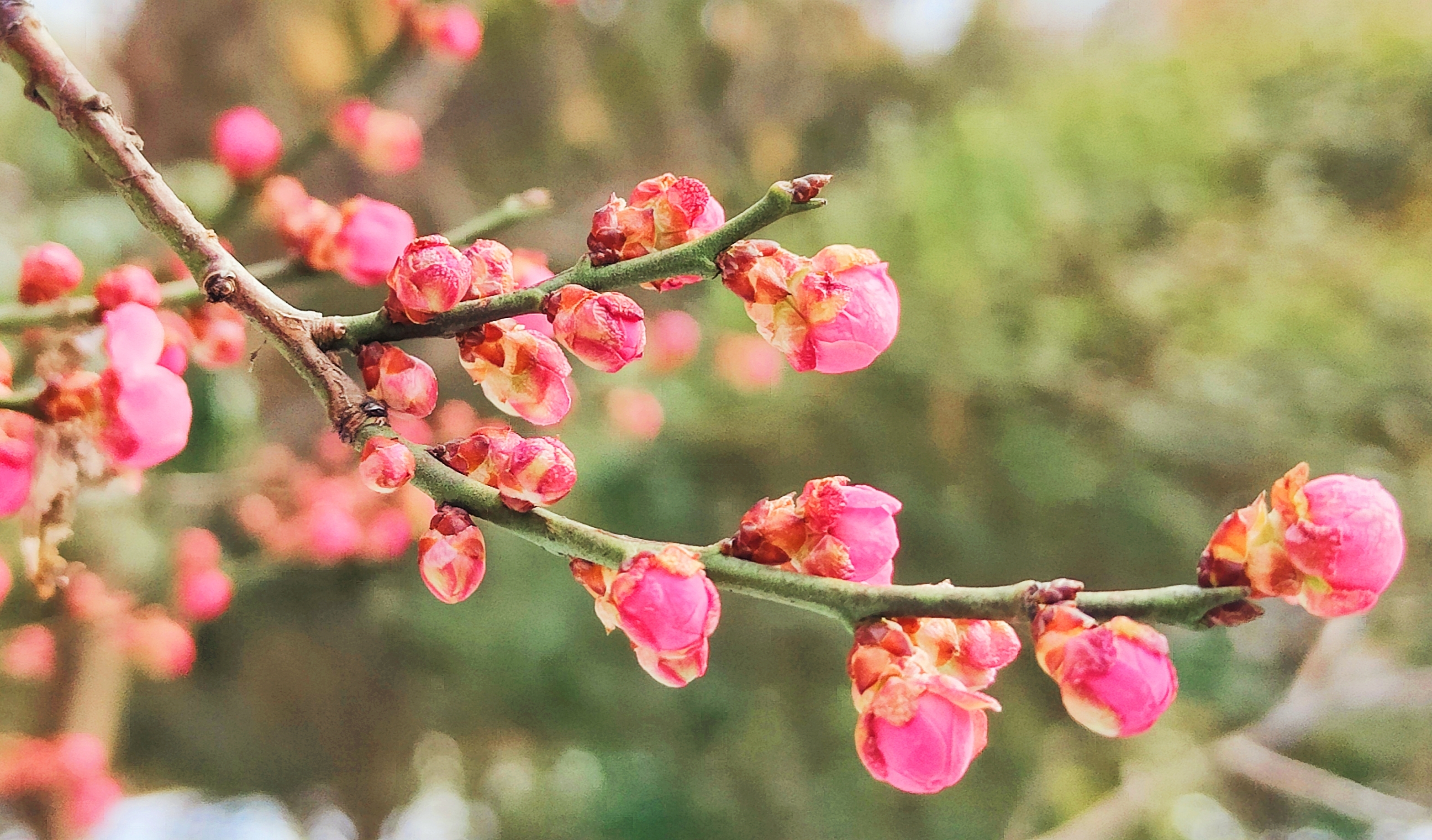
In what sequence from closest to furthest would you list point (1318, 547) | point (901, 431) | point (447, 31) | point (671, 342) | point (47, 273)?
1. point (1318, 547)
2. point (47, 273)
3. point (447, 31)
4. point (671, 342)
5. point (901, 431)

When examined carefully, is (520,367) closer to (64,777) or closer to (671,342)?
(671,342)

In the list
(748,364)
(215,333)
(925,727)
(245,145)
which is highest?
(748,364)

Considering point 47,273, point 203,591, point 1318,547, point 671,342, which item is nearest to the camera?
point 1318,547

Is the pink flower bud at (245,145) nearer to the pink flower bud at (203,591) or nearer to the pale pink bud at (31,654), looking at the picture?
the pink flower bud at (203,591)

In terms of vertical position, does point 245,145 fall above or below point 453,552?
above

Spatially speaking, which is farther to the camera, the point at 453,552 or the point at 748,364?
the point at 748,364

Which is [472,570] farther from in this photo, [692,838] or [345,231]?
[692,838]

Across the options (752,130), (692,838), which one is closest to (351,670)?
(692,838)

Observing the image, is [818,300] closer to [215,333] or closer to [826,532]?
[826,532]

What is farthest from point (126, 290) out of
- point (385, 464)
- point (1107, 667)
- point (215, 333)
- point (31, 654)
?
point (31, 654)
